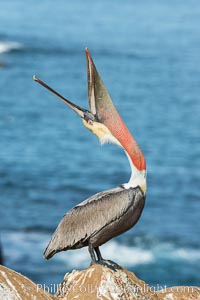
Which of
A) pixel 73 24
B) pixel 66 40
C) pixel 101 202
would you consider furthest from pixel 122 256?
pixel 73 24

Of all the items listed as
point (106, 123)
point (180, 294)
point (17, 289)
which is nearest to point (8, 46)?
point (180, 294)

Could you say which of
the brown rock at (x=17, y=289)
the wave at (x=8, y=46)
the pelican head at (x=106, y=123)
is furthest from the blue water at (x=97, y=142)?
the brown rock at (x=17, y=289)

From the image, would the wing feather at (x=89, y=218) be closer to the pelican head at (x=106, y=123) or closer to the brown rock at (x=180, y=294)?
the pelican head at (x=106, y=123)

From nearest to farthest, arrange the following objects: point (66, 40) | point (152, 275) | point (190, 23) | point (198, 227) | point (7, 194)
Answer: point (152, 275), point (198, 227), point (7, 194), point (66, 40), point (190, 23)

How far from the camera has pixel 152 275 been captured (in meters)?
41.8

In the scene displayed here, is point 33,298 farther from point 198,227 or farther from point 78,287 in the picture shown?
point 198,227

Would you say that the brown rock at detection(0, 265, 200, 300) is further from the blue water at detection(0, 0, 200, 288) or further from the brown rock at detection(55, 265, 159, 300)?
the blue water at detection(0, 0, 200, 288)

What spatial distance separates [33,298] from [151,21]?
123086 millimetres

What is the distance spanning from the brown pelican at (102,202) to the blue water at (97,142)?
21.1m

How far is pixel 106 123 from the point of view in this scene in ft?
47.0

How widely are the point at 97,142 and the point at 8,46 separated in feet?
147

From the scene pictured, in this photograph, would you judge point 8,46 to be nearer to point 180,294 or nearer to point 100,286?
point 180,294

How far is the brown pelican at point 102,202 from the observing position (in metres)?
14.2

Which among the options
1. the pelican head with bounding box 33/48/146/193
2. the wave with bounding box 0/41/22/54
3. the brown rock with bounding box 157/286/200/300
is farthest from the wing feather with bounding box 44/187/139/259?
the wave with bounding box 0/41/22/54
